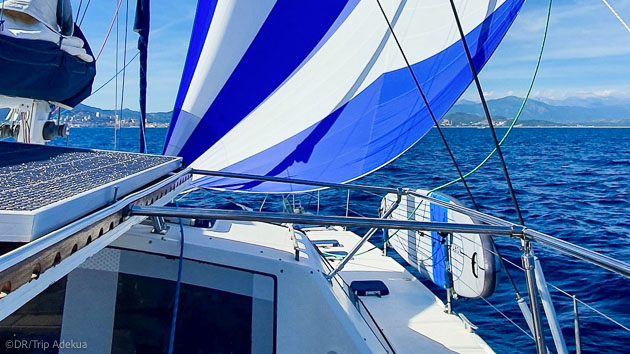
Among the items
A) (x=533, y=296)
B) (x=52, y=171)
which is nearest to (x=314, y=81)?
(x=52, y=171)

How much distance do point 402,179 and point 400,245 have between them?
9.93 m

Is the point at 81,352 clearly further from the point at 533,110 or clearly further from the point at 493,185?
the point at 533,110

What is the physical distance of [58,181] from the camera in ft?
4.60

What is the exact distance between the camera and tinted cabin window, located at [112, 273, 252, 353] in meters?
1.86

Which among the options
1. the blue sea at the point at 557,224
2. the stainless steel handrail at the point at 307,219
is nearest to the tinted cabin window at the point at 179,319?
the stainless steel handrail at the point at 307,219

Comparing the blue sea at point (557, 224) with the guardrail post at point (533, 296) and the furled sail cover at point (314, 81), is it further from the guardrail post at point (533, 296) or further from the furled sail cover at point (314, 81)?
the guardrail post at point (533, 296)

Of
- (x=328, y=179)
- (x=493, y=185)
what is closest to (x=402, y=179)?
(x=493, y=185)

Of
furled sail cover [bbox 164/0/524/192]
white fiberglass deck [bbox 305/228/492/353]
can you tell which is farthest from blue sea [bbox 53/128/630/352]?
white fiberglass deck [bbox 305/228/492/353]

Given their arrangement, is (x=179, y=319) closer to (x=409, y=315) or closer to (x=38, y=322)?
(x=38, y=322)

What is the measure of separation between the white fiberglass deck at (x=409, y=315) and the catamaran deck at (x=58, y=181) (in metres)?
1.69

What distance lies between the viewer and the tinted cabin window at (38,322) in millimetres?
1734

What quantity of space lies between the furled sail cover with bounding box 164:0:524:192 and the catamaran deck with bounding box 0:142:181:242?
75.0 inches

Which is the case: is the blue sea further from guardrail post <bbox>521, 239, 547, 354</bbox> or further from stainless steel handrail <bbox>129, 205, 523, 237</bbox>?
stainless steel handrail <bbox>129, 205, 523, 237</bbox>

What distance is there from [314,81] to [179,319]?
10.3 ft
